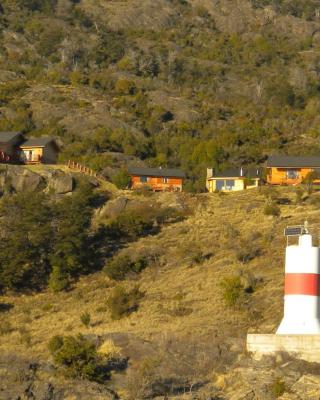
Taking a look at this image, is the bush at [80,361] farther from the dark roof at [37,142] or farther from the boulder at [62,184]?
the dark roof at [37,142]

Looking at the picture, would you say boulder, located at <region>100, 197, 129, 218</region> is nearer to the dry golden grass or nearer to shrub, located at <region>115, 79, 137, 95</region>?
the dry golden grass

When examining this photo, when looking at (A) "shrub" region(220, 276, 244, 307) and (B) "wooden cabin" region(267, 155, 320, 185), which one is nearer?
(A) "shrub" region(220, 276, 244, 307)

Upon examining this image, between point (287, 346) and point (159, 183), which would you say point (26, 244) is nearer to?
point (287, 346)

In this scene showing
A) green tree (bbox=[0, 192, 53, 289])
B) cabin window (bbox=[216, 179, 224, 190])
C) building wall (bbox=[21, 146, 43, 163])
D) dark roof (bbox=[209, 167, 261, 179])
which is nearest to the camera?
green tree (bbox=[0, 192, 53, 289])

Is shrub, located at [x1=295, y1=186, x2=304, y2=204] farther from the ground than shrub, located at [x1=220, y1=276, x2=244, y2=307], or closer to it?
farther from the ground

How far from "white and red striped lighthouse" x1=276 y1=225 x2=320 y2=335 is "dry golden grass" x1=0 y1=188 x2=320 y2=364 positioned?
5.82 metres

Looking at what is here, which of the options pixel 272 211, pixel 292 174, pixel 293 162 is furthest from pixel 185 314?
pixel 293 162

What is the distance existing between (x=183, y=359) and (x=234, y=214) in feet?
104

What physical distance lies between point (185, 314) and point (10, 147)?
47487 mm

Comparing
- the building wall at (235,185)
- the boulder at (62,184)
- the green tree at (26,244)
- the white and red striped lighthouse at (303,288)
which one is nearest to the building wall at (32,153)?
the boulder at (62,184)

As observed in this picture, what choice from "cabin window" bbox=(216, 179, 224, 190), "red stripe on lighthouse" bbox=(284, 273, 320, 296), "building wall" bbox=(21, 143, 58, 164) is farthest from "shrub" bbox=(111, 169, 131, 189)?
"red stripe on lighthouse" bbox=(284, 273, 320, 296)

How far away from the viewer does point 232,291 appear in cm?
5834

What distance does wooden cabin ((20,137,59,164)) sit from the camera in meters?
101

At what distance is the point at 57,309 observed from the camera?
6281 centimetres
